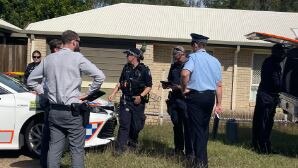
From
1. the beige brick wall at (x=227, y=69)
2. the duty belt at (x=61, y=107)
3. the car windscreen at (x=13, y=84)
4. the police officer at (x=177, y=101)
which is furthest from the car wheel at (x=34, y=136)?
the beige brick wall at (x=227, y=69)

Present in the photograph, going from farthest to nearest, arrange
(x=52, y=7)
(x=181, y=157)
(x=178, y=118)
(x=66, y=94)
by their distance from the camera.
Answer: (x=52, y=7) → (x=178, y=118) → (x=181, y=157) → (x=66, y=94)

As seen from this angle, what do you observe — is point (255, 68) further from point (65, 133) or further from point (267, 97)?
point (65, 133)

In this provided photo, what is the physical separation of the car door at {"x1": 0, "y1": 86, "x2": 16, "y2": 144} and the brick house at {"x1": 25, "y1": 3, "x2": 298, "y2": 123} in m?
8.10

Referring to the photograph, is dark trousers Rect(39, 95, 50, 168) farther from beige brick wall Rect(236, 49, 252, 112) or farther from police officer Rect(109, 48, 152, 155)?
beige brick wall Rect(236, 49, 252, 112)

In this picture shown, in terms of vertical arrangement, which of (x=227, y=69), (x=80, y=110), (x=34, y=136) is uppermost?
(x=227, y=69)

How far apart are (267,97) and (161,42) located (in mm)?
7618

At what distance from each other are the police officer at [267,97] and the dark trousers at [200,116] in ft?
7.65

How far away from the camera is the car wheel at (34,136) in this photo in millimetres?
8328

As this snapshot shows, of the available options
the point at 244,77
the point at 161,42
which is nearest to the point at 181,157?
the point at 161,42

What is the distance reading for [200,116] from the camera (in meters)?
7.36

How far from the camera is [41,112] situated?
27.3 ft

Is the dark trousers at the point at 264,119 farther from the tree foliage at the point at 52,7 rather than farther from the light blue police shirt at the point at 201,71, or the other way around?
the tree foliage at the point at 52,7

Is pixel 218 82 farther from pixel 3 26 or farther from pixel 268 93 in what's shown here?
pixel 3 26

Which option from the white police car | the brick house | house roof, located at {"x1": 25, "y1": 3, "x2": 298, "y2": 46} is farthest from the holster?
house roof, located at {"x1": 25, "y1": 3, "x2": 298, "y2": 46}
